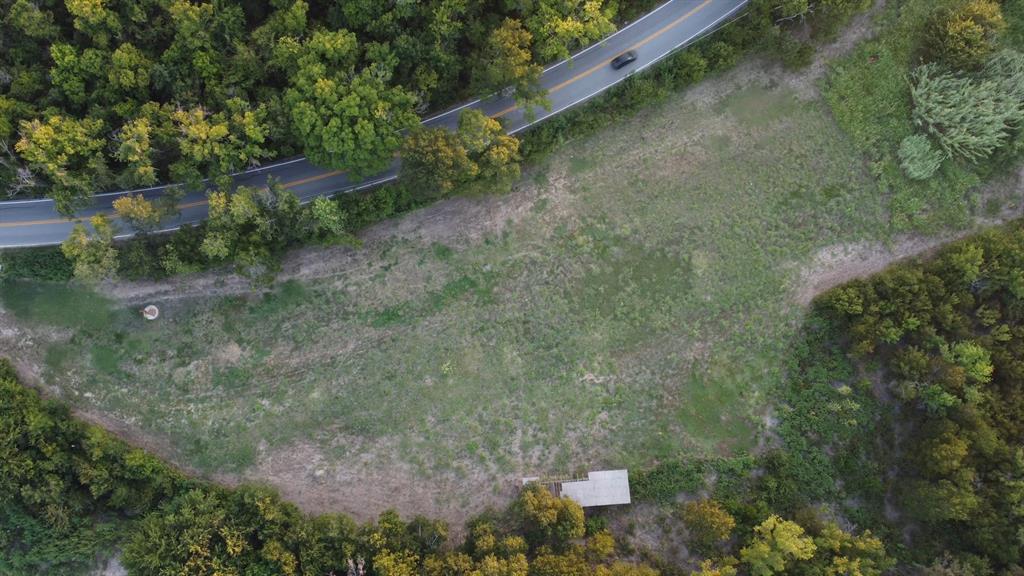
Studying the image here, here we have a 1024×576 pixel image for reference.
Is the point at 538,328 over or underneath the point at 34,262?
underneath

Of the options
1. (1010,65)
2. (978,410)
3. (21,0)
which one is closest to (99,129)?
(21,0)

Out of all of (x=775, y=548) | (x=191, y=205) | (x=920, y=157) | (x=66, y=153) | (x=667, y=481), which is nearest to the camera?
(x=66, y=153)

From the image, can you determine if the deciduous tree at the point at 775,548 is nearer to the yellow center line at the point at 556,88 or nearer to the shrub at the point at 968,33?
the yellow center line at the point at 556,88

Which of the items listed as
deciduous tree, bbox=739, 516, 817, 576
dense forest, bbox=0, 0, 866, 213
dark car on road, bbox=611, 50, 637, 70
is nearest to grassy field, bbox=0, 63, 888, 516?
dark car on road, bbox=611, 50, 637, 70

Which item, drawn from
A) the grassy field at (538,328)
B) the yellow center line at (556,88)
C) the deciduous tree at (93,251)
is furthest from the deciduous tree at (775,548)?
the deciduous tree at (93,251)

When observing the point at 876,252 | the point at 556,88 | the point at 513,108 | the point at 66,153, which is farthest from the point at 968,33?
the point at 66,153

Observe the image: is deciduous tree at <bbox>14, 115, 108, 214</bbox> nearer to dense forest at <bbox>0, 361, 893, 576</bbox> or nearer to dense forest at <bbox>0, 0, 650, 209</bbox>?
dense forest at <bbox>0, 0, 650, 209</bbox>

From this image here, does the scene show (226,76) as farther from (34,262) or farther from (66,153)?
(34,262)
